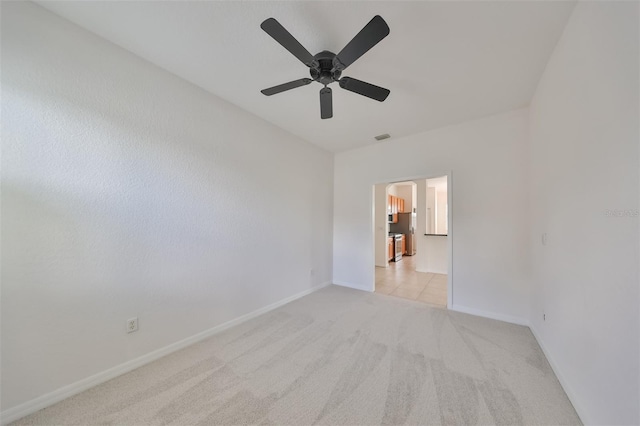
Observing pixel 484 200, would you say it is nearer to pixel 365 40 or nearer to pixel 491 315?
pixel 491 315

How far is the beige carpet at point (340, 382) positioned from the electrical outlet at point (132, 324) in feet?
1.07

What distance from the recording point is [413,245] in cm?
788

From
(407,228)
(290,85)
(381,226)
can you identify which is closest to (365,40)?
(290,85)

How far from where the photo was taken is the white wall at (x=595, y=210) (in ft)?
3.16

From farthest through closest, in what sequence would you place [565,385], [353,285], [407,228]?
[407,228], [353,285], [565,385]

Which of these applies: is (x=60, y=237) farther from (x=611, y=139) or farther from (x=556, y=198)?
(x=556, y=198)

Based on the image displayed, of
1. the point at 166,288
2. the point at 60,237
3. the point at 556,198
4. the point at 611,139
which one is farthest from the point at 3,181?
the point at 556,198

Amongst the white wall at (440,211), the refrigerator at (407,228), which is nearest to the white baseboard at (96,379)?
the refrigerator at (407,228)

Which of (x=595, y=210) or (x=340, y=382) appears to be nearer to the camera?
(x=595, y=210)

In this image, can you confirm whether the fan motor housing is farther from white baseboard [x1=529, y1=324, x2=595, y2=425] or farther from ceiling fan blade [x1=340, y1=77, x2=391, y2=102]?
white baseboard [x1=529, y1=324, x2=595, y2=425]

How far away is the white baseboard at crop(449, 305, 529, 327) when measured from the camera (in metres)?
2.57

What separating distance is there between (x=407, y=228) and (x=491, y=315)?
5.05 metres

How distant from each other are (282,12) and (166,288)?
2.41 meters

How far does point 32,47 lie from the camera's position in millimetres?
1419
